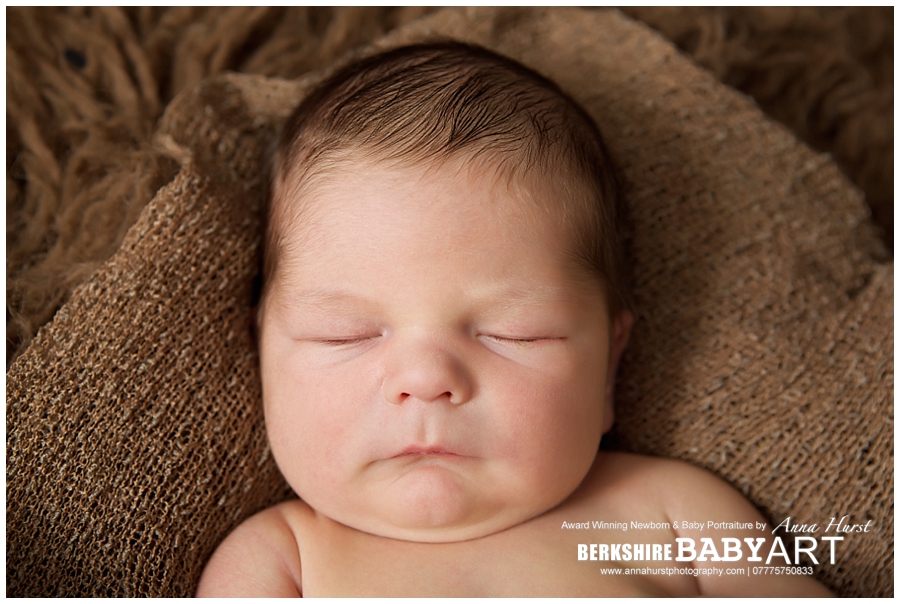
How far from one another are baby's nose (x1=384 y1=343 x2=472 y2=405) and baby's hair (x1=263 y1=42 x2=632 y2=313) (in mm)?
256

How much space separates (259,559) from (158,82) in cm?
91

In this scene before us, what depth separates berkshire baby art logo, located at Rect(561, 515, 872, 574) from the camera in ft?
3.78

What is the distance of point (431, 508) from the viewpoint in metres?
1.04

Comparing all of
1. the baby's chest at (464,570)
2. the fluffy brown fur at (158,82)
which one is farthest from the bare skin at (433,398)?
the fluffy brown fur at (158,82)

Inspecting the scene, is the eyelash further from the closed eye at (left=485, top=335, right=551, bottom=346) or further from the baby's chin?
the baby's chin

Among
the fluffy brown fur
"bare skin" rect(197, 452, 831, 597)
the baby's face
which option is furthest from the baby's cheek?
Result: the fluffy brown fur

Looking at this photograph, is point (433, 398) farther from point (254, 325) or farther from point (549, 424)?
point (254, 325)

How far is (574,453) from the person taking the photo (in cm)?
110

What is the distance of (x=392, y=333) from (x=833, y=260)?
0.84 metres

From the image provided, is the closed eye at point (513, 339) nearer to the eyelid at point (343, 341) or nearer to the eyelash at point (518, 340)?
the eyelash at point (518, 340)

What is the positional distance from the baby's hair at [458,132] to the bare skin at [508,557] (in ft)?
1.03

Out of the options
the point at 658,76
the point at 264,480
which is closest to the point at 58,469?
the point at 264,480

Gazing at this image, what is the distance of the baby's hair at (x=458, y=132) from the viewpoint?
109 cm

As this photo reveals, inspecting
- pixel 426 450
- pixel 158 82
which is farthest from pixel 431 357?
pixel 158 82
